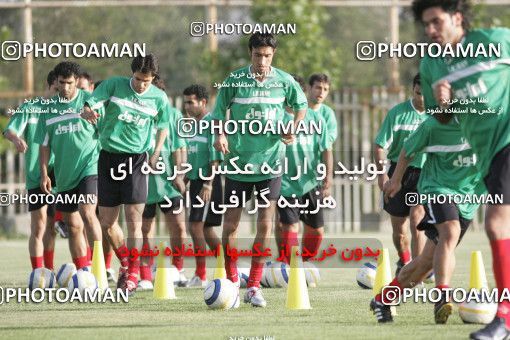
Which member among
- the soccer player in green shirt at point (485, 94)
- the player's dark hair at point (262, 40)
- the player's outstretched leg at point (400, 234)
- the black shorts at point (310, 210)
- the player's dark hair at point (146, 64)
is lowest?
the player's outstretched leg at point (400, 234)

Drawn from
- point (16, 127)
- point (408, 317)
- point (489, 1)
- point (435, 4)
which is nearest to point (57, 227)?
point (16, 127)

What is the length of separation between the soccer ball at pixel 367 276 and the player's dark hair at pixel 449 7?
450 centimetres

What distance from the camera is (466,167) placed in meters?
9.32

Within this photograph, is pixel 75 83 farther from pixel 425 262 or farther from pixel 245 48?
pixel 245 48

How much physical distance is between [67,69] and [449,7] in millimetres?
5518

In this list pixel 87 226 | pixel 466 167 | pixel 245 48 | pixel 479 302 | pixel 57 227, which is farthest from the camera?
pixel 245 48

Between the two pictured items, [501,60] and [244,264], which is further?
[244,264]

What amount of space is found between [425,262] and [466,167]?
0.81m

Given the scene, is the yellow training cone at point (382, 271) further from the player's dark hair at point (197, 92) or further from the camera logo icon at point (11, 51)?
the camera logo icon at point (11, 51)

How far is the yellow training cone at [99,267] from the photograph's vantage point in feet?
38.5

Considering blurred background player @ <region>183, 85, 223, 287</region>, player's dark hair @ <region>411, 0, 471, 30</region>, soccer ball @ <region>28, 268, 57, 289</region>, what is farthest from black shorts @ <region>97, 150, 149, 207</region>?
player's dark hair @ <region>411, 0, 471, 30</region>

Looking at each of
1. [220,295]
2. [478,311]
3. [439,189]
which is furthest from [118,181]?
[478,311]

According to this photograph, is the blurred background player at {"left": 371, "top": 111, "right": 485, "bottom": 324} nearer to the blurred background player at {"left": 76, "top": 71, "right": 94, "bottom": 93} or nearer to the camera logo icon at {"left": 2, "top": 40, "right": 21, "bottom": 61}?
the blurred background player at {"left": 76, "top": 71, "right": 94, "bottom": 93}

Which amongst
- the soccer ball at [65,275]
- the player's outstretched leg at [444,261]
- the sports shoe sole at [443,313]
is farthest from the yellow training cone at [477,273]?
the soccer ball at [65,275]
